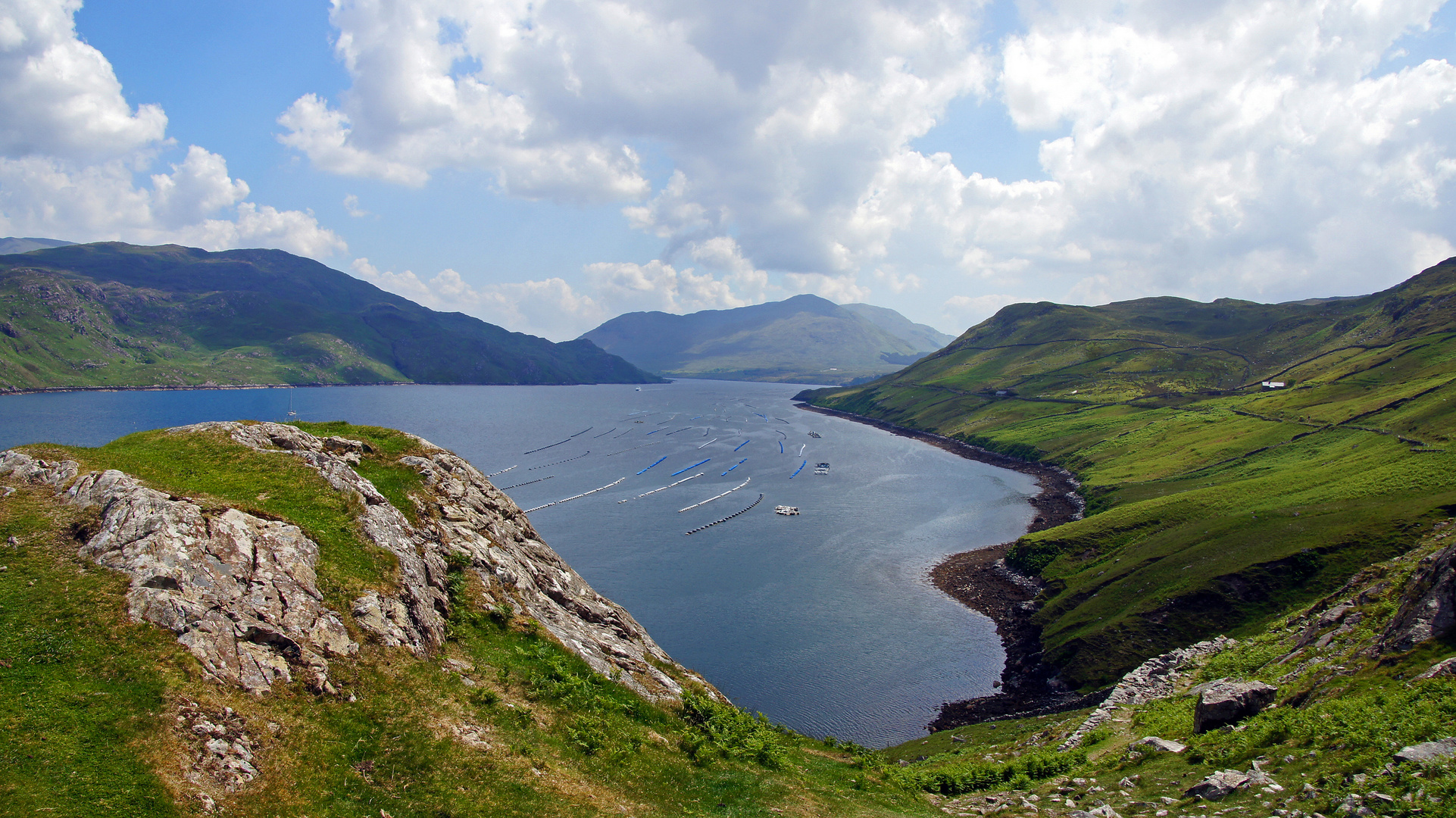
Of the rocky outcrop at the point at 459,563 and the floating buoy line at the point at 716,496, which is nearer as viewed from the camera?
the rocky outcrop at the point at 459,563

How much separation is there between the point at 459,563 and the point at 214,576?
36.1ft

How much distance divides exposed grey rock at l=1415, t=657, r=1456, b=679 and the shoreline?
32314 millimetres

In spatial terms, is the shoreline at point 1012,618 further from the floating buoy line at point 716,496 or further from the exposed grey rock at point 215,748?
the exposed grey rock at point 215,748

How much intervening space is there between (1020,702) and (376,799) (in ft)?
192

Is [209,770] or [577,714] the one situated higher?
[209,770]

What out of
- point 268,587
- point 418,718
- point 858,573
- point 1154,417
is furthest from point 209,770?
point 1154,417

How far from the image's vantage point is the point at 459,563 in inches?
1227

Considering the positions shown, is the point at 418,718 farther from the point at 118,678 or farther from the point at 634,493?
the point at 634,493

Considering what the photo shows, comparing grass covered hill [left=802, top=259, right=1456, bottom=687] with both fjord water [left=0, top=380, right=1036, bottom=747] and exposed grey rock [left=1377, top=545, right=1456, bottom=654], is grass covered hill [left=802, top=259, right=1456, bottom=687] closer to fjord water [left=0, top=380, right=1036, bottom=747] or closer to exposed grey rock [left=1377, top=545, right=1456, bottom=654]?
fjord water [left=0, top=380, right=1036, bottom=747]

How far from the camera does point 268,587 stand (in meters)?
22.1

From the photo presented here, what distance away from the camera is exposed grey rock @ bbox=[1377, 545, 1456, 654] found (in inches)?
1102

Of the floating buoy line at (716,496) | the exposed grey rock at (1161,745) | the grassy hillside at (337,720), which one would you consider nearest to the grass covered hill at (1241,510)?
the exposed grey rock at (1161,745)

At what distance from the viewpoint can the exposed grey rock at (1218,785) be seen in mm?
23031

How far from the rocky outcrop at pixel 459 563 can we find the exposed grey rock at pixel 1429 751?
26.8 meters
